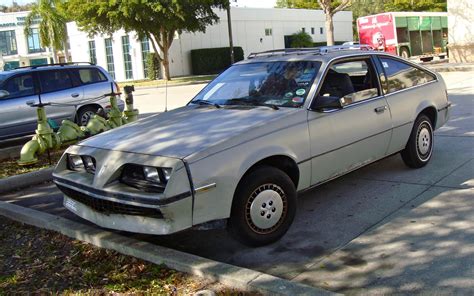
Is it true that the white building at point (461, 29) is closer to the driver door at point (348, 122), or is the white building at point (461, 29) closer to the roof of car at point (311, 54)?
the roof of car at point (311, 54)

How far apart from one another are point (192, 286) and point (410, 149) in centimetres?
359

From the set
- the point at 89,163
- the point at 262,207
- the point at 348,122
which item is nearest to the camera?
the point at 262,207

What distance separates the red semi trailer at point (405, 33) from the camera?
3109 centimetres

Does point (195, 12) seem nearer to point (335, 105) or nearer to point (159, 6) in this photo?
point (159, 6)

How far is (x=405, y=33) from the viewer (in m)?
31.9

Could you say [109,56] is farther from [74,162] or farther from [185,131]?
[185,131]

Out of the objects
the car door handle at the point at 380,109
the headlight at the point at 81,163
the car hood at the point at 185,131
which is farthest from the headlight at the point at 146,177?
the car door handle at the point at 380,109

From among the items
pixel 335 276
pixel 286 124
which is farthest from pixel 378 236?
pixel 286 124

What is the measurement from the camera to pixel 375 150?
5.55 meters

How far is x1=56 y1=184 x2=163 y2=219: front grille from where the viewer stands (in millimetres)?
3933

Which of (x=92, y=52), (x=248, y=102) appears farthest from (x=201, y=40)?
(x=248, y=102)

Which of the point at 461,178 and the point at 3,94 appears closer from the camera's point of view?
the point at 461,178

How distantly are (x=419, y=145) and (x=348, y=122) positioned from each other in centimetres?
159

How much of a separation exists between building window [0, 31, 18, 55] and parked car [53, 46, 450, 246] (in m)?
82.8
